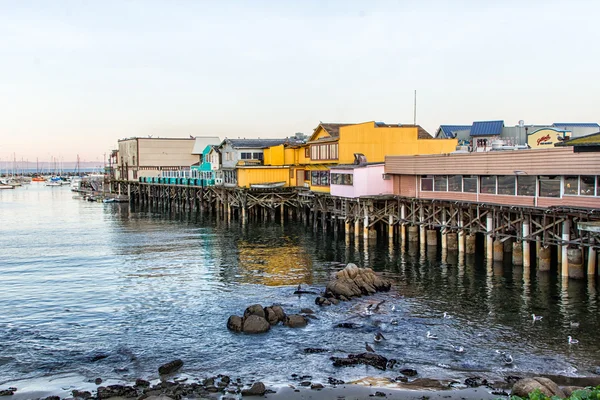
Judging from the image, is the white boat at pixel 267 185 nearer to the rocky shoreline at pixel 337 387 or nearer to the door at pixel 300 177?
the door at pixel 300 177

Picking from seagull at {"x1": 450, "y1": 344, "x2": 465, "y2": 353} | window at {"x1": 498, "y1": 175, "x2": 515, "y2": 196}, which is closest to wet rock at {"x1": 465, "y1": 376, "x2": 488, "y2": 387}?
A: seagull at {"x1": 450, "y1": 344, "x2": 465, "y2": 353}

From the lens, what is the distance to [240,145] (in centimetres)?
8094

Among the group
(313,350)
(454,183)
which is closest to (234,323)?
(313,350)

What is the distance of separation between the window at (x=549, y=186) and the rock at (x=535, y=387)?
61.0ft

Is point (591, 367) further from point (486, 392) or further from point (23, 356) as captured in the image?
point (23, 356)

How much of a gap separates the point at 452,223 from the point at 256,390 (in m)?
27.6

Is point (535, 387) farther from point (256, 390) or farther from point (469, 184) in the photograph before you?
point (469, 184)

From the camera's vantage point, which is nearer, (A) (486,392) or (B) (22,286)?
(A) (486,392)

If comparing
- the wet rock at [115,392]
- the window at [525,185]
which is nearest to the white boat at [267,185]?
the window at [525,185]

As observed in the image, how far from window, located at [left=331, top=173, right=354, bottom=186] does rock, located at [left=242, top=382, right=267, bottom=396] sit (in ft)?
112

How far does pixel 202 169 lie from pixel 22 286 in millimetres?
54505

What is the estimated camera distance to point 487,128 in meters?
77.9

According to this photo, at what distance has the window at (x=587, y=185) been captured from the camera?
105 feet

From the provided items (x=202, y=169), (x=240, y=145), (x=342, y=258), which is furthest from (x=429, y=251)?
(x=202, y=169)
